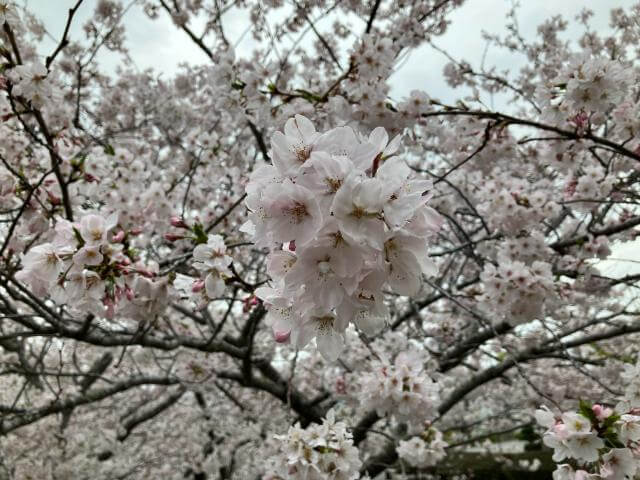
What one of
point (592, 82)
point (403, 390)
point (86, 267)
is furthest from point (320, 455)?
point (592, 82)

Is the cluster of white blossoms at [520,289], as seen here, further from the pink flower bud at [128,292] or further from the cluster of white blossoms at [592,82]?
the pink flower bud at [128,292]

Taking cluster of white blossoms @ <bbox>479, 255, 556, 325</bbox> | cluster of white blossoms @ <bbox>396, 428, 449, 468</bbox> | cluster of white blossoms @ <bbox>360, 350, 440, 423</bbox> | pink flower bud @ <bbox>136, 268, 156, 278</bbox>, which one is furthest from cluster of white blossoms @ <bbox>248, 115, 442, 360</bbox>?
cluster of white blossoms @ <bbox>396, 428, 449, 468</bbox>

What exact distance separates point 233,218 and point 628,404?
3.56 meters

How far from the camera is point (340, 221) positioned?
840 mm

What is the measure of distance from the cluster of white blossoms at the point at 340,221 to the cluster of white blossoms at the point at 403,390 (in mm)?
1779

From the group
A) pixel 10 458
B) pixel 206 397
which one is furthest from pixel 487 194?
pixel 10 458

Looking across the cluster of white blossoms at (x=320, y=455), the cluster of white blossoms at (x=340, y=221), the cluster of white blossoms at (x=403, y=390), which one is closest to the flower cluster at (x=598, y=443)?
the cluster of white blossoms at (x=320, y=455)

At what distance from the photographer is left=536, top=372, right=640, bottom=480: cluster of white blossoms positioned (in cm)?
158

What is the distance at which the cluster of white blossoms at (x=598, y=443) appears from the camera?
1578mm

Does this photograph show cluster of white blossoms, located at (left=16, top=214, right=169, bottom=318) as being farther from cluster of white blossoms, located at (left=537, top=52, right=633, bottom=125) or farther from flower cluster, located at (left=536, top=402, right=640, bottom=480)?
cluster of white blossoms, located at (left=537, top=52, right=633, bottom=125)

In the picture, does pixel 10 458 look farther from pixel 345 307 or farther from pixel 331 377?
pixel 345 307

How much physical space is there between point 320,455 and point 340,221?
5.19 ft

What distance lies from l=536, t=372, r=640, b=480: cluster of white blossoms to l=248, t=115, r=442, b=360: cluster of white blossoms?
113 cm

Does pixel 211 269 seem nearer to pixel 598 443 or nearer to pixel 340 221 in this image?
pixel 340 221
